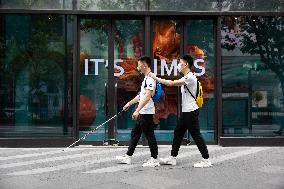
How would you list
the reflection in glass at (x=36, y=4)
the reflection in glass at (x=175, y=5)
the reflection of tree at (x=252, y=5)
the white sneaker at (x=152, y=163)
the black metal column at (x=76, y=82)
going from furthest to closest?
the reflection of tree at (x=252, y=5), the reflection in glass at (x=175, y=5), the black metal column at (x=76, y=82), the reflection in glass at (x=36, y=4), the white sneaker at (x=152, y=163)

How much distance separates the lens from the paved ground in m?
6.56

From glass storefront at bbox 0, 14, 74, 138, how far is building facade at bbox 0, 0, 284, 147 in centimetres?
2

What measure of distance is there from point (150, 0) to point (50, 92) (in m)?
3.15

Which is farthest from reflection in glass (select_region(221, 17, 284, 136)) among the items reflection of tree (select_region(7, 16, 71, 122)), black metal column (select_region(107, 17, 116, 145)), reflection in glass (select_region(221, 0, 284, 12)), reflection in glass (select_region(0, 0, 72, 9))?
reflection of tree (select_region(7, 16, 71, 122))

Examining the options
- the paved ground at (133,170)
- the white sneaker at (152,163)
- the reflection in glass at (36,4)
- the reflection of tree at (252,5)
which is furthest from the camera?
the reflection of tree at (252,5)

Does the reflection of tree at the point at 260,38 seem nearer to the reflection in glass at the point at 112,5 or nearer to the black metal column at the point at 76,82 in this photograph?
the reflection in glass at the point at 112,5

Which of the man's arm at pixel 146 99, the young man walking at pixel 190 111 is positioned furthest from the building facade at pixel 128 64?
the man's arm at pixel 146 99

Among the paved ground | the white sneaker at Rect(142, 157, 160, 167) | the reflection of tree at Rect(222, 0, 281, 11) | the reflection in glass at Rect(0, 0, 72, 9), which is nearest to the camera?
the paved ground

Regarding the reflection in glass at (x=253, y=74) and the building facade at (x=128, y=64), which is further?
the reflection in glass at (x=253, y=74)

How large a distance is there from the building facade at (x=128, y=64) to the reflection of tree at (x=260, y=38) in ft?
0.08

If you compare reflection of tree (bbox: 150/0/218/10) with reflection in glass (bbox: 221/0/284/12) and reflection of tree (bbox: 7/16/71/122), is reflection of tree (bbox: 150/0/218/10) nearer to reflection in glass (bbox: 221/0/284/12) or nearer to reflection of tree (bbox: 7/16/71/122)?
reflection in glass (bbox: 221/0/284/12)

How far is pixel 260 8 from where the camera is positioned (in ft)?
36.4

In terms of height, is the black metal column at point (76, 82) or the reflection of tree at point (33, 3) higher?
the reflection of tree at point (33, 3)

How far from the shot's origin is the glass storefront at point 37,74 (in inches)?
428
